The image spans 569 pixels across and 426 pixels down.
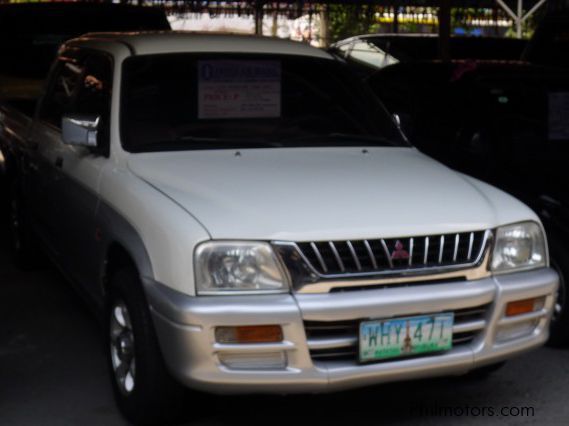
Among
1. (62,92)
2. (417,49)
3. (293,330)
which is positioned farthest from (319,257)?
(417,49)

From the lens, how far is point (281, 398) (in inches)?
176

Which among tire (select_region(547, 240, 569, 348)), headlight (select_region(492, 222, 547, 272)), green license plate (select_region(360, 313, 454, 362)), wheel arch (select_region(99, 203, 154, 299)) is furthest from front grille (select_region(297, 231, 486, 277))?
tire (select_region(547, 240, 569, 348))

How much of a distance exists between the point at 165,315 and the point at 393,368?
34.6 inches

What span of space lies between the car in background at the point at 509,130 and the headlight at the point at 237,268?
2.08 m

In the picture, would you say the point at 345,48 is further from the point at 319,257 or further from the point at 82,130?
the point at 319,257

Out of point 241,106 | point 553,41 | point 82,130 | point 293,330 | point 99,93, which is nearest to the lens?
point 293,330

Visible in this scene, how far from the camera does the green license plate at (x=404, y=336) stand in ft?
12.0

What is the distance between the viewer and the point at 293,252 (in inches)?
144

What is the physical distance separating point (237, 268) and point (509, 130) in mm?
3006

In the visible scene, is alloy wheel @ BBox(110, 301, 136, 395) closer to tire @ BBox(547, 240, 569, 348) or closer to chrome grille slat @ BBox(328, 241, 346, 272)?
chrome grille slat @ BBox(328, 241, 346, 272)

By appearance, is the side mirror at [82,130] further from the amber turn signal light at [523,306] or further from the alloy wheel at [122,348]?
the amber turn signal light at [523,306]

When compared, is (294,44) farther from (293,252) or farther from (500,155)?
(293,252)

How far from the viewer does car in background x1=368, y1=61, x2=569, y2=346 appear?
519 centimetres

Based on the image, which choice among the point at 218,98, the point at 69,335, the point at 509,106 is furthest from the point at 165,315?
the point at 509,106
